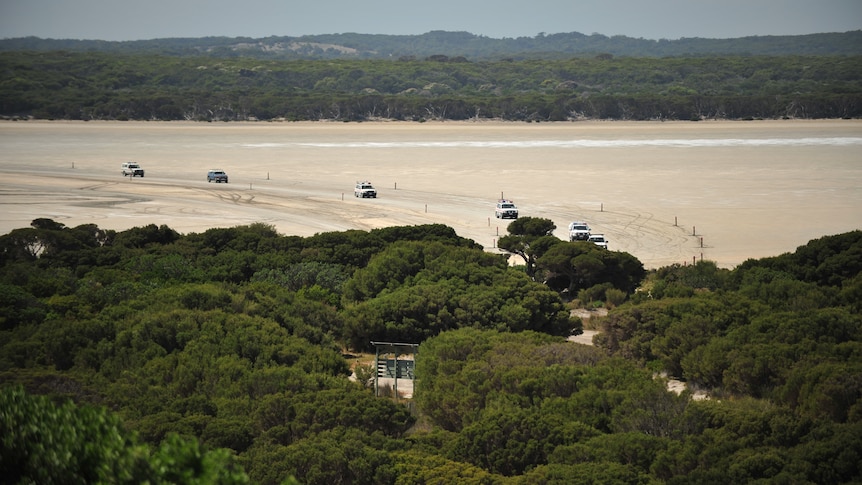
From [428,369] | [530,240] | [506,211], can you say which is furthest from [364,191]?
[428,369]

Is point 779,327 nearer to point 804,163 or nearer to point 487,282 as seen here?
point 487,282

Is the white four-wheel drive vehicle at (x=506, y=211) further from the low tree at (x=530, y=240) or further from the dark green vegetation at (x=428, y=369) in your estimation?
the dark green vegetation at (x=428, y=369)

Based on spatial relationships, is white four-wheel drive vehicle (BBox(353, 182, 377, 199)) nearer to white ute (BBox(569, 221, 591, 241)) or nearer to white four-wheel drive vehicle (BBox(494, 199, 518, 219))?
white four-wheel drive vehicle (BBox(494, 199, 518, 219))

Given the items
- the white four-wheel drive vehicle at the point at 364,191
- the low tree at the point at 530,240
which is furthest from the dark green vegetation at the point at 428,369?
the white four-wheel drive vehicle at the point at 364,191

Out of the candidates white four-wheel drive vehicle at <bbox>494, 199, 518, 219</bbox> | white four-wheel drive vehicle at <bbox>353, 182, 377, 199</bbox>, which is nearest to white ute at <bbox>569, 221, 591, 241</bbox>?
white four-wheel drive vehicle at <bbox>494, 199, 518, 219</bbox>

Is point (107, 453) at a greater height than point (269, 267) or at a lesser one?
greater

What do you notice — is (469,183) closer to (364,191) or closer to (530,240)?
(364,191)

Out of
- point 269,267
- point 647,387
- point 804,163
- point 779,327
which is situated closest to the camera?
point 647,387

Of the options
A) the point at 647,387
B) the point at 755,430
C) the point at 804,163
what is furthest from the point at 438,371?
the point at 804,163
